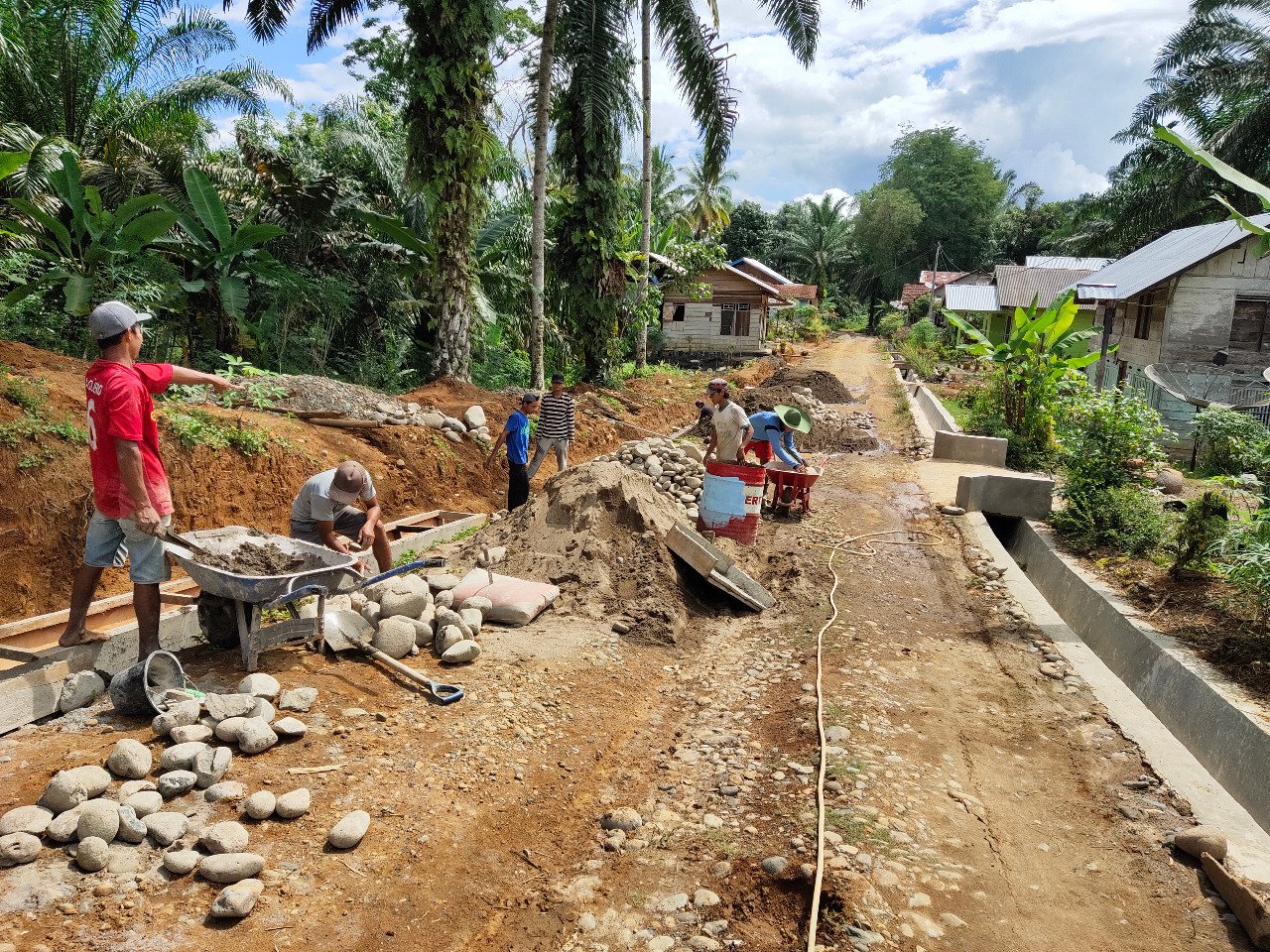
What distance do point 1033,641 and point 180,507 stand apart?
7.96 metres

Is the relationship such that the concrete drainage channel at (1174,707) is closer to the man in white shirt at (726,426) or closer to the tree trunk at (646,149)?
the man in white shirt at (726,426)

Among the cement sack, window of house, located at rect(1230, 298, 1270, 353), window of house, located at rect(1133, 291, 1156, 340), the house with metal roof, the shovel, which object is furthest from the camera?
window of house, located at rect(1133, 291, 1156, 340)

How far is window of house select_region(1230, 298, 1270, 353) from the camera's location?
1773 centimetres

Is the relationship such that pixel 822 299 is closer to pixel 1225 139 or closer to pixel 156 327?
pixel 1225 139

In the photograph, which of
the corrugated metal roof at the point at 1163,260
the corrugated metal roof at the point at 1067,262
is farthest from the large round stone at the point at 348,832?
the corrugated metal roof at the point at 1067,262

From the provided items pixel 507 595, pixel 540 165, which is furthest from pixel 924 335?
pixel 507 595

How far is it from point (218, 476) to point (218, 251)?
5262mm

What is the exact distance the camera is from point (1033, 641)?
689cm

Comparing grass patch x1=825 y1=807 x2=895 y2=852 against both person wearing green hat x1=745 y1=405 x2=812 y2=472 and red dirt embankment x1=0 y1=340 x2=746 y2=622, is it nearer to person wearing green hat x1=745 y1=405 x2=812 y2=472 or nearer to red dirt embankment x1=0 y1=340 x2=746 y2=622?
person wearing green hat x1=745 y1=405 x2=812 y2=472

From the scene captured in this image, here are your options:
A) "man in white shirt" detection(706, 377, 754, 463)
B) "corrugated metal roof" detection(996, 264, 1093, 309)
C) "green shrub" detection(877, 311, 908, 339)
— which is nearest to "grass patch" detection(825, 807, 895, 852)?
"man in white shirt" detection(706, 377, 754, 463)

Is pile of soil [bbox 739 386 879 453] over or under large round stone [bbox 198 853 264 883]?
over

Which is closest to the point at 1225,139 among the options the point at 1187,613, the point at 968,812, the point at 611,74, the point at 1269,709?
the point at 611,74

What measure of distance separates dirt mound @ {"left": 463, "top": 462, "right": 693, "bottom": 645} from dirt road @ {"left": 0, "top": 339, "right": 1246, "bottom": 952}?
391mm

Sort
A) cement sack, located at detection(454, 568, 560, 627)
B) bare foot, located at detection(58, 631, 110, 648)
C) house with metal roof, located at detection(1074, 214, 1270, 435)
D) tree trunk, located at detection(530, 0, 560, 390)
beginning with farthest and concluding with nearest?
house with metal roof, located at detection(1074, 214, 1270, 435), tree trunk, located at detection(530, 0, 560, 390), cement sack, located at detection(454, 568, 560, 627), bare foot, located at detection(58, 631, 110, 648)
